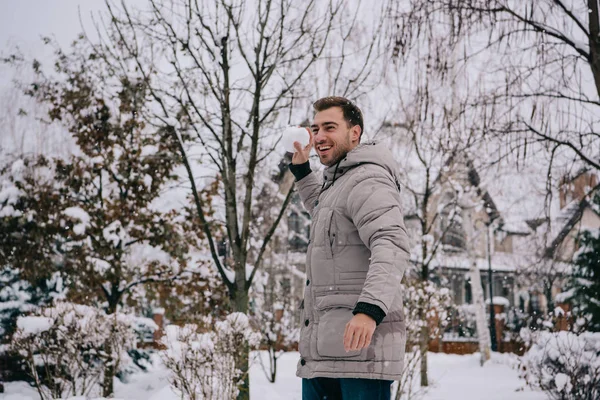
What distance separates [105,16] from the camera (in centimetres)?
615

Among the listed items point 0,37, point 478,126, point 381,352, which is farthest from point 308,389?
point 0,37

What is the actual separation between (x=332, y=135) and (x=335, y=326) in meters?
0.81

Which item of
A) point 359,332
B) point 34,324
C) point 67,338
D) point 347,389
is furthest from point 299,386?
point 359,332

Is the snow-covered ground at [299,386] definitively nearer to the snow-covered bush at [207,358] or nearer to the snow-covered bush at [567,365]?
the snow-covered bush at [567,365]

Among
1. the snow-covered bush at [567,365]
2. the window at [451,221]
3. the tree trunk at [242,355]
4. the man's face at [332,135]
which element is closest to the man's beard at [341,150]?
the man's face at [332,135]

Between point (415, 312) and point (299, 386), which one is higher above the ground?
point (415, 312)

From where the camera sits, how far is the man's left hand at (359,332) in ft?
6.05

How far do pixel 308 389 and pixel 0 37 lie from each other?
40.3 feet

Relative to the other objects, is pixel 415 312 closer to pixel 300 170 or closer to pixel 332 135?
pixel 300 170

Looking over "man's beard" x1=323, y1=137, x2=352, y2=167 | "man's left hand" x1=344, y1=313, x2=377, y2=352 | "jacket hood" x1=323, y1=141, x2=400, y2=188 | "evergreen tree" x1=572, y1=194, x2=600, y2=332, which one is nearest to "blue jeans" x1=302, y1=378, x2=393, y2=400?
"man's left hand" x1=344, y1=313, x2=377, y2=352

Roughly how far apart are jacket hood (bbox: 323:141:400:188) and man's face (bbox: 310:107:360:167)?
63 mm

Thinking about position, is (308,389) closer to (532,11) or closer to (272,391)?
(532,11)

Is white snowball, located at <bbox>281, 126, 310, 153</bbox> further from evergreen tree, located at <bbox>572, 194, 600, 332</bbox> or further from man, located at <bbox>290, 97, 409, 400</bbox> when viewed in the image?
evergreen tree, located at <bbox>572, 194, 600, 332</bbox>

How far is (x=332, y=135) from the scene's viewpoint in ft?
7.76
